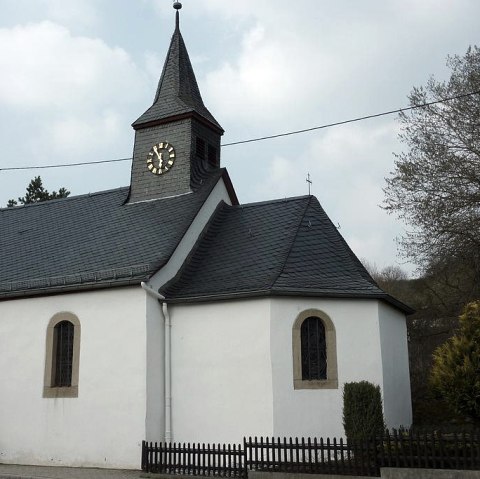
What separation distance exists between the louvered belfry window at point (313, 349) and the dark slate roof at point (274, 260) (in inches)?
29.0

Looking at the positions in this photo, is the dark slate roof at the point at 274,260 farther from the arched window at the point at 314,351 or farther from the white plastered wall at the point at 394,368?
the arched window at the point at 314,351

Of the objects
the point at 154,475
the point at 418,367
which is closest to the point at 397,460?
the point at 154,475

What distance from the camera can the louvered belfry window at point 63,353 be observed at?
14562mm

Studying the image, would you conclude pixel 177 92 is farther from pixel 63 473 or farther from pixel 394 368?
pixel 63 473

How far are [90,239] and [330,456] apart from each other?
8.97m

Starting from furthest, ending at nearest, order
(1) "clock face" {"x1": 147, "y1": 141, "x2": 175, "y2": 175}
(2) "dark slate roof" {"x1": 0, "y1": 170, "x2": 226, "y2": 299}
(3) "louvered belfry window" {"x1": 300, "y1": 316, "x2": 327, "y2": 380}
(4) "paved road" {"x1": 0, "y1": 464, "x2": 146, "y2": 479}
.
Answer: (1) "clock face" {"x1": 147, "y1": 141, "x2": 175, "y2": 175} < (2) "dark slate roof" {"x1": 0, "y1": 170, "x2": 226, "y2": 299} < (3) "louvered belfry window" {"x1": 300, "y1": 316, "x2": 327, "y2": 380} < (4) "paved road" {"x1": 0, "y1": 464, "x2": 146, "y2": 479}

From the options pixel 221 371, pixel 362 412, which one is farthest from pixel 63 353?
pixel 362 412

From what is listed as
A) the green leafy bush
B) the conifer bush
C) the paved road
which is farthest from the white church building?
the green leafy bush

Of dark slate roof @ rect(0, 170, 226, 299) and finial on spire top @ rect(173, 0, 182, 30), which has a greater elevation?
finial on spire top @ rect(173, 0, 182, 30)

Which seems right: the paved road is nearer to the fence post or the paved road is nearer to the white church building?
the fence post

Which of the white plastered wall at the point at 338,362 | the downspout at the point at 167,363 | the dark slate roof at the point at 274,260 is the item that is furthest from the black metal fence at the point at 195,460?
the dark slate roof at the point at 274,260

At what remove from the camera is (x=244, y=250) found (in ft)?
49.8

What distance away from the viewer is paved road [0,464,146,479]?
39.1ft

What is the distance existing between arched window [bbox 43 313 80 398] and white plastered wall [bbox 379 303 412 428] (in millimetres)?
7157
